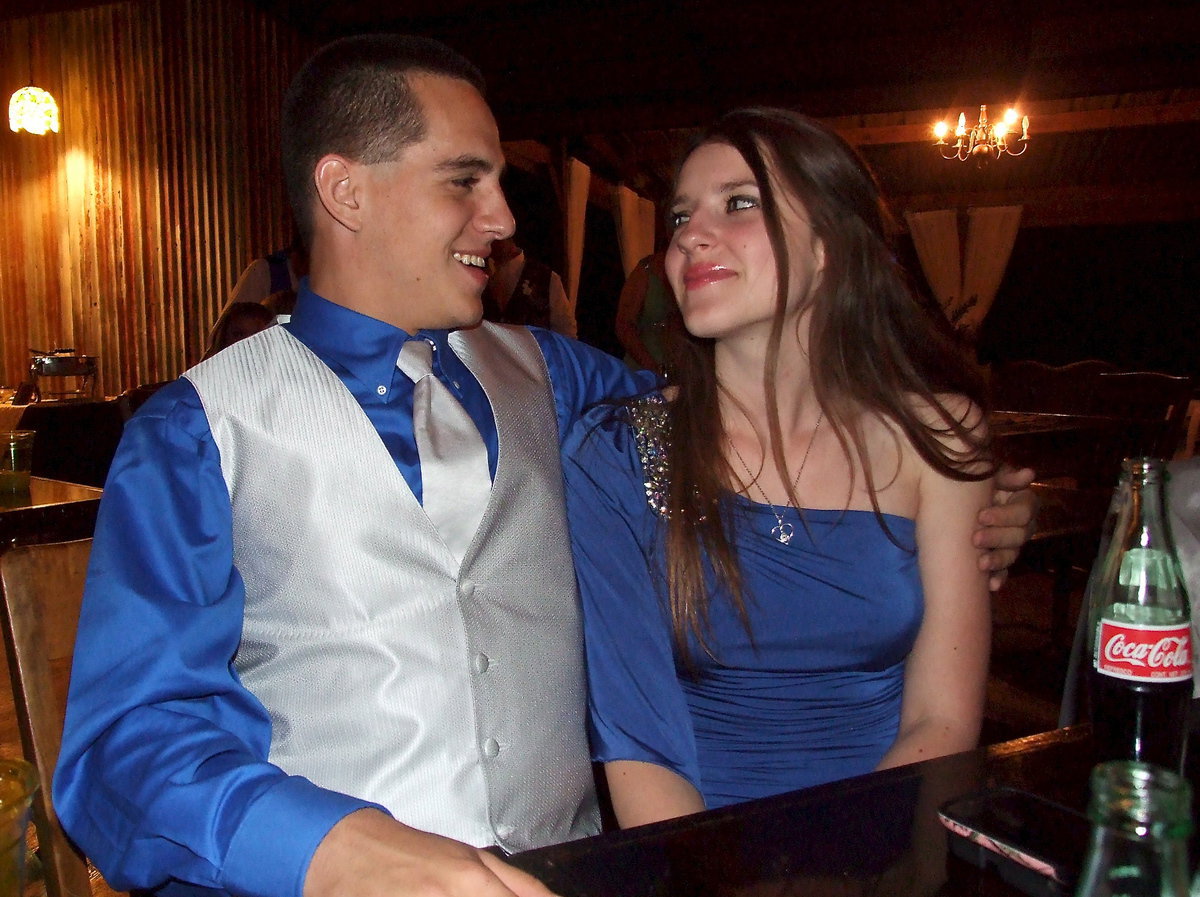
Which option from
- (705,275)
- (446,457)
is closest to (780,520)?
(705,275)

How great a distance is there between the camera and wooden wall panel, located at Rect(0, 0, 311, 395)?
535 cm

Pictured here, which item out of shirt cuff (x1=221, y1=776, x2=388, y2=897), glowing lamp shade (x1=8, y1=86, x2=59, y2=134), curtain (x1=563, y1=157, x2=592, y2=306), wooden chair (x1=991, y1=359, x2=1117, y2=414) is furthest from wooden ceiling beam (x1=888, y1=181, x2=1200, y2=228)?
shirt cuff (x1=221, y1=776, x2=388, y2=897)

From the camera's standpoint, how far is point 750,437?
4.94 ft

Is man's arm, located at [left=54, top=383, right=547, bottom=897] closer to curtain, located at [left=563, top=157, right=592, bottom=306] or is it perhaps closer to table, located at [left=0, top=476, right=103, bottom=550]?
table, located at [left=0, top=476, right=103, bottom=550]

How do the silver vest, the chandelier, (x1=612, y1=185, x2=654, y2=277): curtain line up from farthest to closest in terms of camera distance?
(x1=612, y1=185, x2=654, y2=277): curtain, the chandelier, the silver vest

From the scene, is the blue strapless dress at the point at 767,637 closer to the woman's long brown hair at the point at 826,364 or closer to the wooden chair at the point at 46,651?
the woman's long brown hair at the point at 826,364

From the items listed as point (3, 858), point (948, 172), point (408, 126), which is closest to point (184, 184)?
point (408, 126)

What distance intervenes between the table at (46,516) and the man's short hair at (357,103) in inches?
40.2

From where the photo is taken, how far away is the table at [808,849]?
0.65 m

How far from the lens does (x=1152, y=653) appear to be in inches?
Result: 34.0

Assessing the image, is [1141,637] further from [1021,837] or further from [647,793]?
[647,793]

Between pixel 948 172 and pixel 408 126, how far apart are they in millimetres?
10884

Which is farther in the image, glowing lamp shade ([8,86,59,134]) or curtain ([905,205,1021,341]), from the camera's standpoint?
curtain ([905,205,1021,341])

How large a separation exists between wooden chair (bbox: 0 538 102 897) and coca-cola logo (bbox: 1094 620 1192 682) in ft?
3.80
